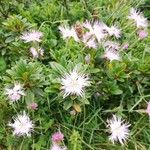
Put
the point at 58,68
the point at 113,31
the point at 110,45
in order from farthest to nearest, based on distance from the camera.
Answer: the point at 113,31, the point at 110,45, the point at 58,68

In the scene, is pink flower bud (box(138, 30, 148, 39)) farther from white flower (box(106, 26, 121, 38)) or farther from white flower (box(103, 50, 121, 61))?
white flower (box(103, 50, 121, 61))

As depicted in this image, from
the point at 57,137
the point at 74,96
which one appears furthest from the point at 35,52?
the point at 57,137

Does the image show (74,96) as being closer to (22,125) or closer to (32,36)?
(22,125)

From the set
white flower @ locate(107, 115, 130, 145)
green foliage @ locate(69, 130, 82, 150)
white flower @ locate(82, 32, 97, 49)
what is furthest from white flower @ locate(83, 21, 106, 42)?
green foliage @ locate(69, 130, 82, 150)

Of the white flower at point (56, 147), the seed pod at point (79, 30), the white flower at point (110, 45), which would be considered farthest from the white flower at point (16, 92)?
the white flower at point (110, 45)

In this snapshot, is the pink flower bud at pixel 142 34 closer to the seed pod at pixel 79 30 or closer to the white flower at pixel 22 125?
the seed pod at pixel 79 30
